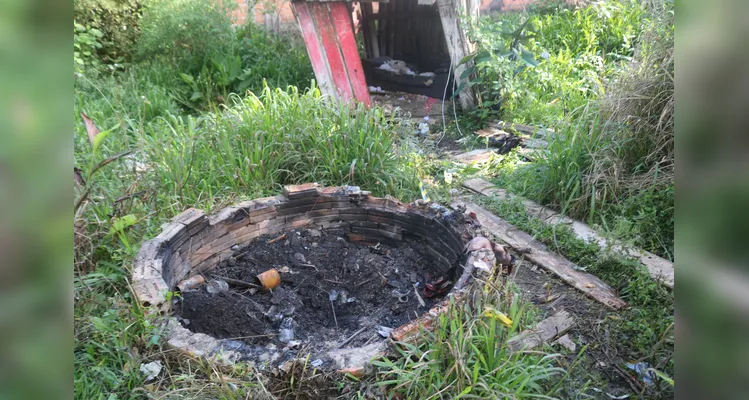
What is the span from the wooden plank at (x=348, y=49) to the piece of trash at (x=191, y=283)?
3855mm

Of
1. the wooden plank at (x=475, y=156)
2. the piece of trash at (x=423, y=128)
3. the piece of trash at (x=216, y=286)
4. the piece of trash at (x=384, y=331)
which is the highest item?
the piece of trash at (x=216, y=286)

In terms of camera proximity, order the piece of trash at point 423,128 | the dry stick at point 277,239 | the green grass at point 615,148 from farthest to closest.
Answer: the piece of trash at point 423,128 < the green grass at point 615,148 < the dry stick at point 277,239

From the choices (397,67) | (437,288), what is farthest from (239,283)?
(397,67)

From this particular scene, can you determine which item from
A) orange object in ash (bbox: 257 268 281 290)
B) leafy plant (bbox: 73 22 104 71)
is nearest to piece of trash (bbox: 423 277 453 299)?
orange object in ash (bbox: 257 268 281 290)

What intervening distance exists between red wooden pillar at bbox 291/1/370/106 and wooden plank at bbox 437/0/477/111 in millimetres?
1211

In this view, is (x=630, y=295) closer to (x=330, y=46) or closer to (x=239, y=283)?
(x=239, y=283)

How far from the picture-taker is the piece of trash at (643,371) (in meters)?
2.39

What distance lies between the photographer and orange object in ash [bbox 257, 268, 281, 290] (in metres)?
3.05

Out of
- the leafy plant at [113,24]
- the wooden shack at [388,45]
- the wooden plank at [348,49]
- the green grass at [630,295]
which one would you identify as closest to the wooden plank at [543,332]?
the green grass at [630,295]

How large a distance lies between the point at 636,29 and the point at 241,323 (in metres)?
6.32

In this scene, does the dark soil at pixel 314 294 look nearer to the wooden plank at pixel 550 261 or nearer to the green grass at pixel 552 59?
the wooden plank at pixel 550 261
